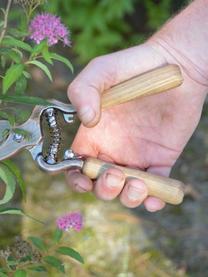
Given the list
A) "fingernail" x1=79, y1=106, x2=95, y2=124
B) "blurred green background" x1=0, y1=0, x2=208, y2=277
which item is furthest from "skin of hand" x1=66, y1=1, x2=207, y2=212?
"blurred green background" x1=0, y1=0, x2=208, y2=277

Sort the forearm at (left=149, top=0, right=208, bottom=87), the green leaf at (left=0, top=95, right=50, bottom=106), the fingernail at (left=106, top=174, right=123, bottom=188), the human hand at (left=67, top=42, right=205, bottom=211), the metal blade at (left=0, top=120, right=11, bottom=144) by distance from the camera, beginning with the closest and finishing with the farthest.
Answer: the green leaf at (left=0, top=95, right=50, bottom=106), the metal blade at (left=0, top=120, right=11, bottom=144), the fingernail at (left=106, top=174, right=123, bottom=188), the human hand at (left=67, top=42, right=205, bottom=211), the forearm at (left=149, top=0, right=208, bottom=87)

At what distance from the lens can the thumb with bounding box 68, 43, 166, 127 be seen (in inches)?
65.9

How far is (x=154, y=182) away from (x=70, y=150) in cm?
Result: 21

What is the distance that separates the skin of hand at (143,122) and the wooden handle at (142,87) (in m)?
0.06

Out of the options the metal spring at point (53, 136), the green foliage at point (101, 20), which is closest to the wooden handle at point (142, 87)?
the metal spring at point (53, 136)

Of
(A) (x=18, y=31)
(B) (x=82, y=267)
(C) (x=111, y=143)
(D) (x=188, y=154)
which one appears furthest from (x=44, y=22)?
(D) (x=188, y=154)

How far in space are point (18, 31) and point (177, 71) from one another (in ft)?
1.32

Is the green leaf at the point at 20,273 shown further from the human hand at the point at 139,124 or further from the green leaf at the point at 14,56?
the green leaf at the point at 14,56

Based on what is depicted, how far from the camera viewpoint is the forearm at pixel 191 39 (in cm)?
204

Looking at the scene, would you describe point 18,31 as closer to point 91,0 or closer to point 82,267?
point 82,267

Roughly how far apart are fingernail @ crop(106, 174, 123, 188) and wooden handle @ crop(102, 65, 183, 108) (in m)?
0.17

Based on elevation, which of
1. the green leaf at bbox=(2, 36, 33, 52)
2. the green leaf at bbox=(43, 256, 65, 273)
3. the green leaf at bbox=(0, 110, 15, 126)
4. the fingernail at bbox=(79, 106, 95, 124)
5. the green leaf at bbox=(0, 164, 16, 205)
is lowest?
the green leaf at bbox=(43, 256, 65, 273)

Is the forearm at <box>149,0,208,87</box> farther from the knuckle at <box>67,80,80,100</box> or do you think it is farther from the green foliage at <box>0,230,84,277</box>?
the green foliage at <box>0,230,84,277</box>

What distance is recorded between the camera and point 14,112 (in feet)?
5.14
